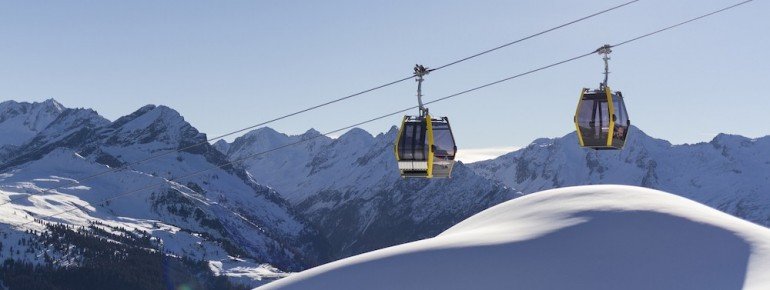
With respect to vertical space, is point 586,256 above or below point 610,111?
below

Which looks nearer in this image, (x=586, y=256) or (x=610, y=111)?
(x=610, y=111)

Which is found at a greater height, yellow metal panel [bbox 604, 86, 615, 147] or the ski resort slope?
yellow metal panel [bbox 604, 86, 615, 147]

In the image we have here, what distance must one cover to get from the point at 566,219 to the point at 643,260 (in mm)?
9959

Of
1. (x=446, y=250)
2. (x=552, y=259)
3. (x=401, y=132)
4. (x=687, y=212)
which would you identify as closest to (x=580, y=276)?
(x=552, y=259)

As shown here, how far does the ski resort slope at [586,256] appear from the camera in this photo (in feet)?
153

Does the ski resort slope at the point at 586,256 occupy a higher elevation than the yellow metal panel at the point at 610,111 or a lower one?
lower

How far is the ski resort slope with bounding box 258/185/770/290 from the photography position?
1837 inches

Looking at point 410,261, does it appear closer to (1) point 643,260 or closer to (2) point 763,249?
(1) point 643,260

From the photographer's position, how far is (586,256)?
5066 centimetres

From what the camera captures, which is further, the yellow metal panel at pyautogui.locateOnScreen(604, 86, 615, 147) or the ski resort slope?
the ski resort slope

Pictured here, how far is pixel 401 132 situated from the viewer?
A: 34.2 m

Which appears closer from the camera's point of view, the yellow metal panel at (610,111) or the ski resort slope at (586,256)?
the yellow metal panel at (610,111)

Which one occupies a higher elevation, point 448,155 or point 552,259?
point 448,155

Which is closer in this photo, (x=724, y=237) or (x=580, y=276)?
(x=580, y=276)
